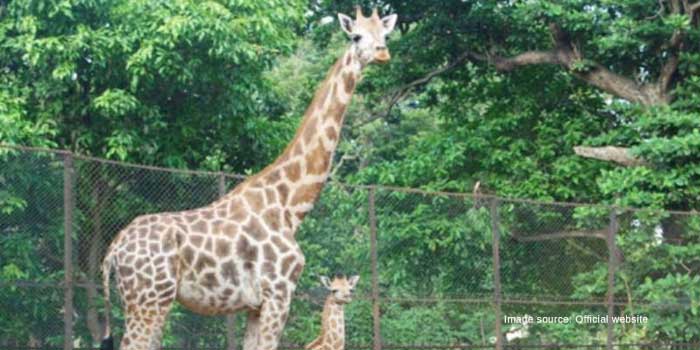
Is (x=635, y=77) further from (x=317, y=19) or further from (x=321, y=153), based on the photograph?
(x=321, y=153)

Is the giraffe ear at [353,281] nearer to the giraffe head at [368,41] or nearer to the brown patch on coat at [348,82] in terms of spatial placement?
the brown patch on coat at [348,82]

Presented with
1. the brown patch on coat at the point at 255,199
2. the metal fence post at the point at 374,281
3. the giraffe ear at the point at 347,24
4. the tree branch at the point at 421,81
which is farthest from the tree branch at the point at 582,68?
the brown patch on coat at the point at 255,199

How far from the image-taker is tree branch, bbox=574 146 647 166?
2111cm

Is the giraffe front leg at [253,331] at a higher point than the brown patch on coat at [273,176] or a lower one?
lower

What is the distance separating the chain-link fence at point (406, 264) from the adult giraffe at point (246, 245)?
121cm

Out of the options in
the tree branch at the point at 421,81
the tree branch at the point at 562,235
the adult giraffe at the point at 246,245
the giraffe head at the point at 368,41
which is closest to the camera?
the adult giraffe at the point at 246,245

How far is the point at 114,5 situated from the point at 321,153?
7.66 meters

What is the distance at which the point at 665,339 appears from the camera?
19.2m

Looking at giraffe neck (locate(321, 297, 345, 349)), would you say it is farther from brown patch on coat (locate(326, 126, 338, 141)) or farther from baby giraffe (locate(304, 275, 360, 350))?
brown patch on coat (locate(326, 126, 338, 141))

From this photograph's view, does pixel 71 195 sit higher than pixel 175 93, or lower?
lower

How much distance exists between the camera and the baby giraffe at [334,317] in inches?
533

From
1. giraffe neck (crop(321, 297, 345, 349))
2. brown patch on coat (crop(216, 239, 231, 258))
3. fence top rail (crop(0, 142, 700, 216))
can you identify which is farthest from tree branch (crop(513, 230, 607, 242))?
brown patch on coat (crop(216, 239, 231, 258))

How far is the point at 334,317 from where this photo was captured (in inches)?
536

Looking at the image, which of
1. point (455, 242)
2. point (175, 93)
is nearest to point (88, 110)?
point (175, 93)
